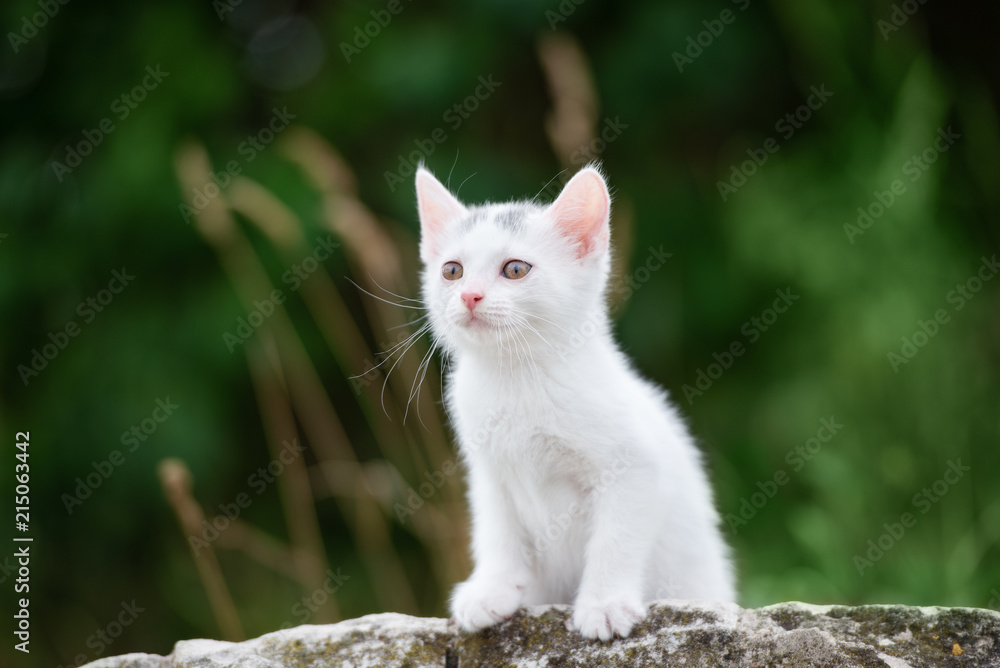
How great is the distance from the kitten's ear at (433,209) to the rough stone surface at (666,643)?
1.28 metres

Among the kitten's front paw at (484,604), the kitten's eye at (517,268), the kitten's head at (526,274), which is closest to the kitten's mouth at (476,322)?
the kitten's head at (526,274)

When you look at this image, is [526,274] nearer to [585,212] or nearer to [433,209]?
[585,212]

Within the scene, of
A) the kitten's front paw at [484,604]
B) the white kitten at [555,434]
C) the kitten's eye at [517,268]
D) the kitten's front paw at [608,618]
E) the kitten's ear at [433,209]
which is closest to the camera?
the kitten's front paw at [608,618]

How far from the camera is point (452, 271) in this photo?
9.60ft

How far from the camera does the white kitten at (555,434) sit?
2.64m

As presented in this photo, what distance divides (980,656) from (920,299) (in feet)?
8.28

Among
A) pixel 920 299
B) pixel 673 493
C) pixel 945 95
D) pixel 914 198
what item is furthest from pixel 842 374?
pixel 673 493

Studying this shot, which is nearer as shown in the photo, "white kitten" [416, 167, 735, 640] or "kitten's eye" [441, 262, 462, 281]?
"white kitten" [416, 167, 735, 640]

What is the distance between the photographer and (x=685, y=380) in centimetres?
504

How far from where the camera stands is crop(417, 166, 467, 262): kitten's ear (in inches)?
123

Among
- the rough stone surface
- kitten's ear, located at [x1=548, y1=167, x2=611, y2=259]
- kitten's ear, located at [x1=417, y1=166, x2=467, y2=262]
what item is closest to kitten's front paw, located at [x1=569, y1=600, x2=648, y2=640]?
the rough stone surface

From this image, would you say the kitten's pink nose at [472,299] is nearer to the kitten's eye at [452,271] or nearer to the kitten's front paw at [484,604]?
the kitten's eye at [452,271]

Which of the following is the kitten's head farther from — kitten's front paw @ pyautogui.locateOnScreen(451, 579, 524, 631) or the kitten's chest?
kitten's front paw @ pyautogui.locateOnScreen(451, 579, 524, 631)

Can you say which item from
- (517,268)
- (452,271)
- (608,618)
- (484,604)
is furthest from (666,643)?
(452,271)
